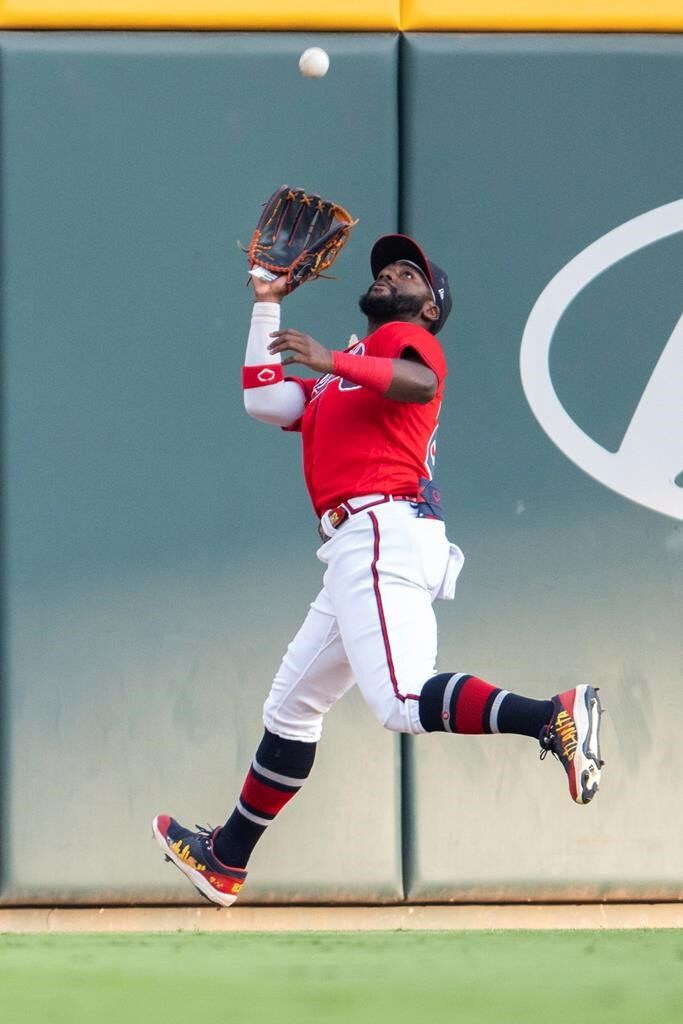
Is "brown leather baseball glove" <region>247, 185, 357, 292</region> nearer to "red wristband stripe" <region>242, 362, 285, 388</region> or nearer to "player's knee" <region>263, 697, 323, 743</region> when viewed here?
"red wristband stripe" <region>242, 362, 285, 388</region>

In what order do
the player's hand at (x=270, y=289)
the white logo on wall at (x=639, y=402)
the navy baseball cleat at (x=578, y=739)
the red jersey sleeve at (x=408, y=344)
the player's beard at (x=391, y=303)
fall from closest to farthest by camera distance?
the navy baseball cleat at (x=578, y=739) → the red jersey sleeve at (x=408, y=344) → the player's hand at (x=270, y=289) → the player's beard at (x=391, y=303) → the white logo on wall at (x=639, y=402)

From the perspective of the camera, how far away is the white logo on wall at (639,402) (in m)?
4.28

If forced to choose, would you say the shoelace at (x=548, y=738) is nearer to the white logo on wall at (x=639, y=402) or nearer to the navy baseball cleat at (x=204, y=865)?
the navy baseball cleat at (x=204, y=865)

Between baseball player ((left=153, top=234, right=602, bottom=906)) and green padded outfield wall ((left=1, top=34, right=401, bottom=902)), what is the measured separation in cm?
76

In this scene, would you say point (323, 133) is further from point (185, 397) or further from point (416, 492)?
point (416, 492)

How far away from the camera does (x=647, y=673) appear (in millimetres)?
4270

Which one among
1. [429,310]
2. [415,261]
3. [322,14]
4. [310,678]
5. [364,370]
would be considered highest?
[322,14]

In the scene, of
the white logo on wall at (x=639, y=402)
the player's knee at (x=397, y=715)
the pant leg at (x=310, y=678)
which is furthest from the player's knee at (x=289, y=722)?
the white logo on wall at (x=639, y=402)

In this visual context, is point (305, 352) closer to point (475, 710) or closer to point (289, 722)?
point (475, 710)

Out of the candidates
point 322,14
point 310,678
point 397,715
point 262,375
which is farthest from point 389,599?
point 322,14

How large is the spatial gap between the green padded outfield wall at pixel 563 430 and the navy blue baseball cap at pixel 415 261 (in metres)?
0.81

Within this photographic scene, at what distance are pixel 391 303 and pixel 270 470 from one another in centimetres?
103

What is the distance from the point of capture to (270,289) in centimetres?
323

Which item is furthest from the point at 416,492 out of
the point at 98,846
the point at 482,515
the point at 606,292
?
the point at 98,846
